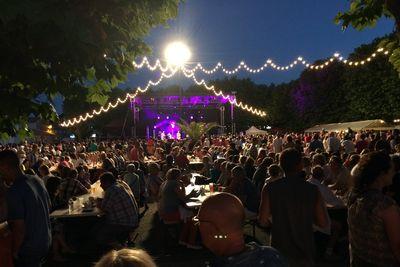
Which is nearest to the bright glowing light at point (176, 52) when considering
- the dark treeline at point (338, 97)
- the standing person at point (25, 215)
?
the dark treeline at point (338, 97)

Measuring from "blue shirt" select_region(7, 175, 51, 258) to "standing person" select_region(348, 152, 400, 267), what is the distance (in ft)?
9.18

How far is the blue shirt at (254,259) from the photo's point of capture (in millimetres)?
1892

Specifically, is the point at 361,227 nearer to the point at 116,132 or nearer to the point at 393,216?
the point at 393,216

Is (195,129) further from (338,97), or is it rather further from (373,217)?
(338,97)

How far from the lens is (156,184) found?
34.0 ft

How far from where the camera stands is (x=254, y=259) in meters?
A: 1.91

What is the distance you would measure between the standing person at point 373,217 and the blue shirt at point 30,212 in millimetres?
2798

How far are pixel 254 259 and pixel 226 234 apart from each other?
0.17 meters

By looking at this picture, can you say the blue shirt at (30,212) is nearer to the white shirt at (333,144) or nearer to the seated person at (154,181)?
the seated person at (154,181)

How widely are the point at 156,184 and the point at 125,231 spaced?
3.73m

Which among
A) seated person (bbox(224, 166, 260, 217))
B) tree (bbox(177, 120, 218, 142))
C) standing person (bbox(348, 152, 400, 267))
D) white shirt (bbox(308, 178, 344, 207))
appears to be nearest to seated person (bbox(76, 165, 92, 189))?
seated person (bbox(224, 166, 260, 217))

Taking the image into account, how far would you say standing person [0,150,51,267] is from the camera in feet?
12.8

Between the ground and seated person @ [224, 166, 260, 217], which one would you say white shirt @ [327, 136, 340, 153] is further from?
seated person @ [224, 166, 260, 217]

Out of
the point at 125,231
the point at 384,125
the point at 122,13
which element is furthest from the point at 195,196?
the point at 384,125
